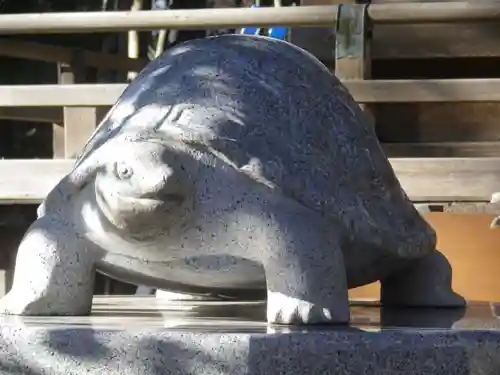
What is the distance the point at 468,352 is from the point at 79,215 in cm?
73

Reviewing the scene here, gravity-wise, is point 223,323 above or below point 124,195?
below

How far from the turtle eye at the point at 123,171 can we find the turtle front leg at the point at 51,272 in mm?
179

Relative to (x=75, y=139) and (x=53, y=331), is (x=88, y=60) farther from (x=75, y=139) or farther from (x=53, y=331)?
(x=53, y=331)

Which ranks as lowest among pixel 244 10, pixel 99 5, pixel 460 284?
pixel 460 284

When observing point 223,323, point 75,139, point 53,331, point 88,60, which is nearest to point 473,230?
point 75,139

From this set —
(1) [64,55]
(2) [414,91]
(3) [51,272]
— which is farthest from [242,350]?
(1) [64,55]

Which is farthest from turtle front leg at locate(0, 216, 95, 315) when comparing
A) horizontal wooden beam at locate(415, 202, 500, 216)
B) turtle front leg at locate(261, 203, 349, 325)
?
horizontal wooden beam at locate(415, 202, 500, 216)

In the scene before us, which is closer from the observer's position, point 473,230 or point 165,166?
point 165,166

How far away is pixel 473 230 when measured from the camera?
12.0 feet

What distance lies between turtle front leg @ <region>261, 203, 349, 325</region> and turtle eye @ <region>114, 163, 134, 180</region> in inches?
10.0

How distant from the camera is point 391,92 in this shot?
3.64 metres

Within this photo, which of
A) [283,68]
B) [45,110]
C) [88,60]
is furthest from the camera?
[88,60]

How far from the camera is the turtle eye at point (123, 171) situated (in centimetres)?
172

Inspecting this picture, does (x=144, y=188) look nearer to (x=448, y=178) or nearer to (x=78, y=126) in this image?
(x=448, y=178)
